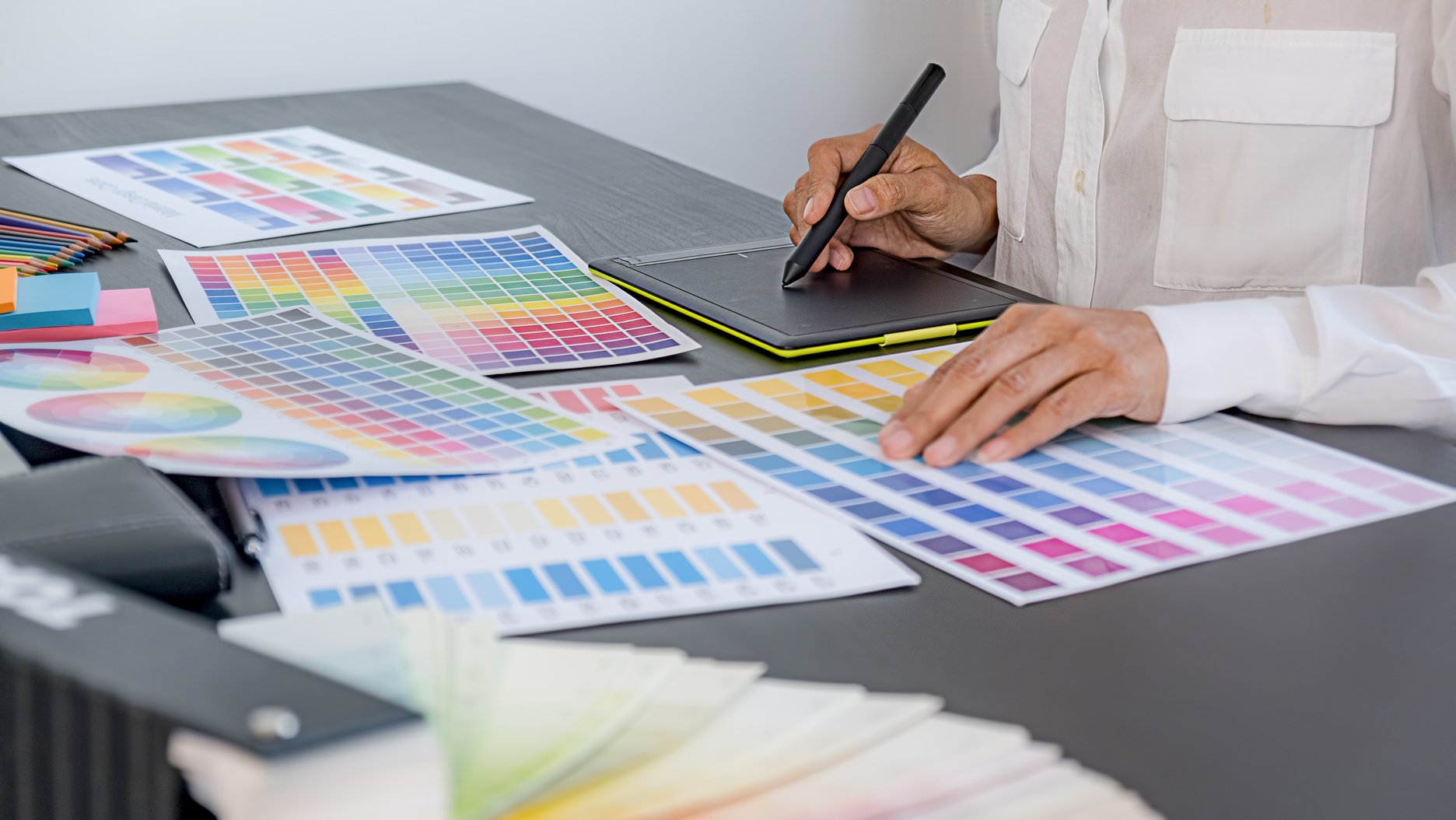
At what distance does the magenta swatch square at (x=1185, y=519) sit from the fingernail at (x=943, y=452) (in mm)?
115

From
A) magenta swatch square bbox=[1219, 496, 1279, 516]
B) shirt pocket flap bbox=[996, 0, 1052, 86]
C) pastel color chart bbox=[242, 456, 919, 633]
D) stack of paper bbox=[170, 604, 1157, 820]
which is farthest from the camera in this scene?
shirt pocket flap bbox=[996, 0, 1052, 86]

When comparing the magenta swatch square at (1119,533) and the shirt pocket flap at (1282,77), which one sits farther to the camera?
the shirt pocket flap at (1282,77)

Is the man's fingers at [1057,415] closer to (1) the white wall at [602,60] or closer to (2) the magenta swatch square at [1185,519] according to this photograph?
(2) the magenta swatch square at [1185,519]

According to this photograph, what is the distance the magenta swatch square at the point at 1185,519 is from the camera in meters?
0.67

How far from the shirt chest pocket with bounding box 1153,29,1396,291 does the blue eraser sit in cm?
89

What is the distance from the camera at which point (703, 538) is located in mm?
647

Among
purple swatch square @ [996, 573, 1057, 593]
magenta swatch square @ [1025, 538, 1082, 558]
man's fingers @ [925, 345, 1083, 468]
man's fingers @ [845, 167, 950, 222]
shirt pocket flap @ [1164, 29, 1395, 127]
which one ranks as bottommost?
purple swatch square @ [996, 573, 1057, 593]

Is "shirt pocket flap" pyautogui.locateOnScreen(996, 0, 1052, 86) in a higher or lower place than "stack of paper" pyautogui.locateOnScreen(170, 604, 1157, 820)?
higher

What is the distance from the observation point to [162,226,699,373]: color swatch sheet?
920mm

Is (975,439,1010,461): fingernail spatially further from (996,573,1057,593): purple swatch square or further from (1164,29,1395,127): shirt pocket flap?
Answer: (1164,29,1395,127): shirt pocket flap

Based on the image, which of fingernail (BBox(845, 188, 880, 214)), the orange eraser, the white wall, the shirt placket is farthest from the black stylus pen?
the white wall

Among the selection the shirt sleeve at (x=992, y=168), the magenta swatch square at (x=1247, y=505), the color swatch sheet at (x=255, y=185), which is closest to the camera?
the magenta swatch square at (x=1247, y=505)

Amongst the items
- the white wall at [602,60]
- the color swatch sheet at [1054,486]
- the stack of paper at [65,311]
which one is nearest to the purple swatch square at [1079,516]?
the color swatch sheet at [1054,486]

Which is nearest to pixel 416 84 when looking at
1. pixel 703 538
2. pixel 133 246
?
pixel 133 246
